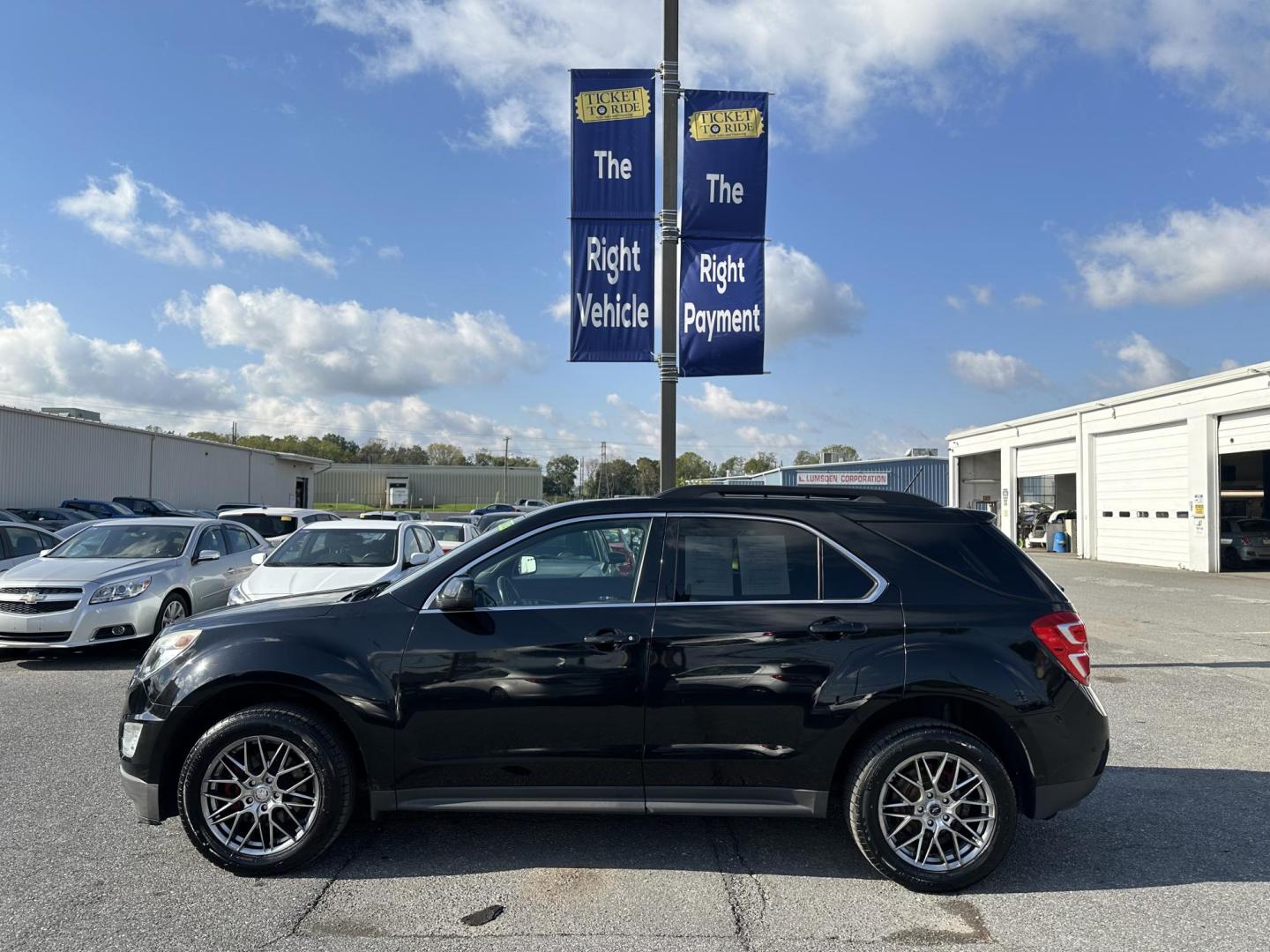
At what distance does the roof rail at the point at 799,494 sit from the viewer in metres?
4.46

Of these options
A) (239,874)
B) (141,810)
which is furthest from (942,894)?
(141,810)

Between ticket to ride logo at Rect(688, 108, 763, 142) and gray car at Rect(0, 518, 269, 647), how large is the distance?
7529mm

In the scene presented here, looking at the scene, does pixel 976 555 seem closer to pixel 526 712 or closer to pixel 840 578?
pixel 840 578

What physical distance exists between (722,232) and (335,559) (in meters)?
5.82

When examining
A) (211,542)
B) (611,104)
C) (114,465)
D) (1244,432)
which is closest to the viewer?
(611,104)

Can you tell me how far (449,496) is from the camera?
294ft

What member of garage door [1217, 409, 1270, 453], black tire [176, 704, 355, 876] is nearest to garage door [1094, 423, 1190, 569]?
garage door [1217, 409, 1270, 453]

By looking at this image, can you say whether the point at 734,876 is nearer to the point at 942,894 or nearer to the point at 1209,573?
the point at 942,894

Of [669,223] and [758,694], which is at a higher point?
[669,223]

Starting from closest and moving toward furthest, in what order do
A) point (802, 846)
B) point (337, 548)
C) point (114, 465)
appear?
point (802, 846), point (337, 548), point (114, 465)

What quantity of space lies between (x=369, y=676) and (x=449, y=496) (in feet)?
286

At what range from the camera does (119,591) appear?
30.4ft

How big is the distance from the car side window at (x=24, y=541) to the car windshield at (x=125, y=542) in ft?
6.12

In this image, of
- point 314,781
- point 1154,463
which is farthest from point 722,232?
point 1154,463
